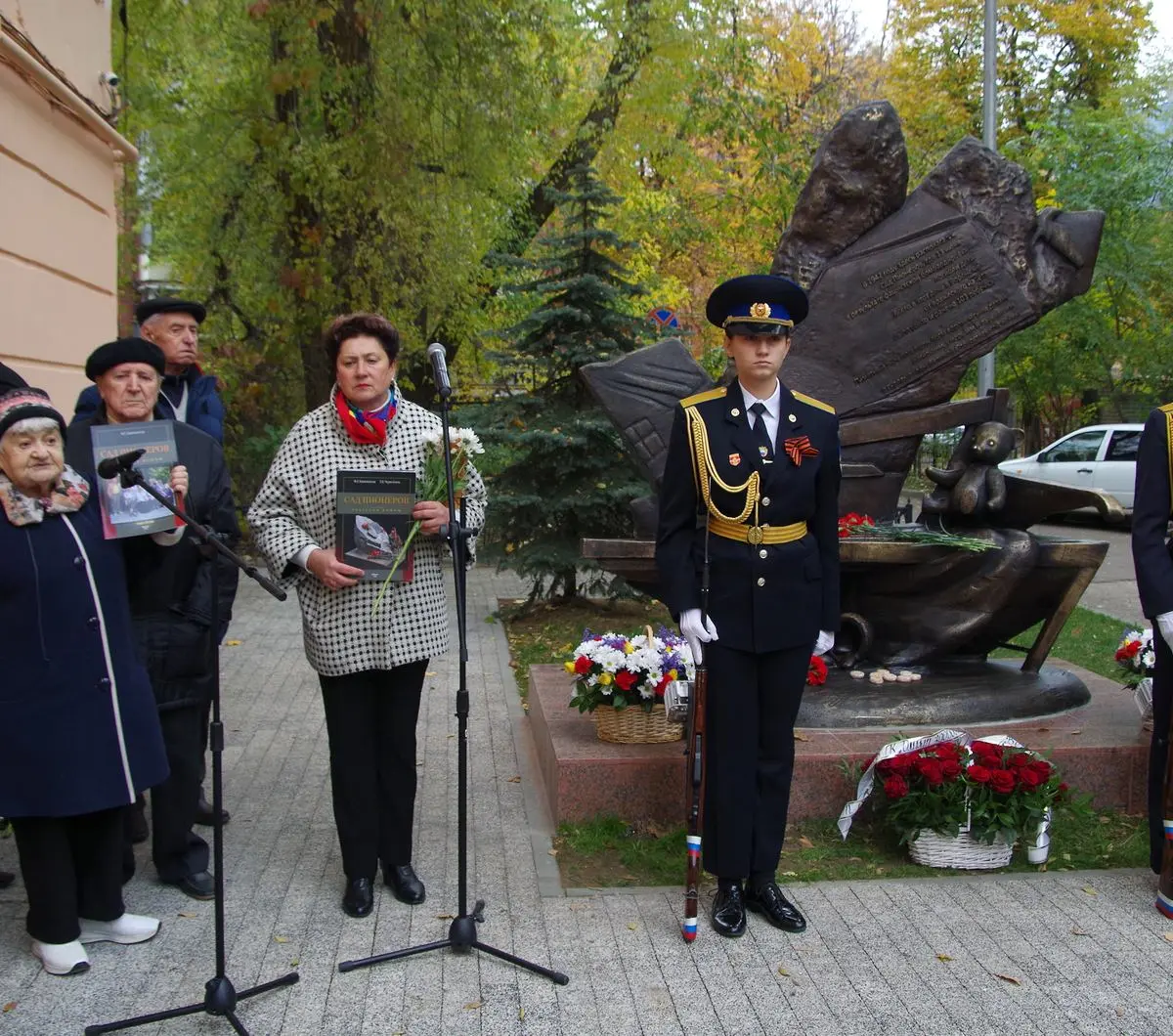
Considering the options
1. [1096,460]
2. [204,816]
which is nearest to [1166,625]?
[204,816]

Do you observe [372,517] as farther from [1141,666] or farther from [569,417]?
[569,417]

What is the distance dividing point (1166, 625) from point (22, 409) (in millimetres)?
3594

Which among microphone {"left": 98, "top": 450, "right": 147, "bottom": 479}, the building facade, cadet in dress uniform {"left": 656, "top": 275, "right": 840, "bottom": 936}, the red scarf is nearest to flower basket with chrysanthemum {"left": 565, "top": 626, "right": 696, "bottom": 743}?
cadet in dress uniform {"left": 656, "top": 275, "right": 840, "bottom": 936}

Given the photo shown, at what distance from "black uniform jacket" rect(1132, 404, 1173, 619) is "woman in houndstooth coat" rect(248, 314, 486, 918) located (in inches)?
87.6

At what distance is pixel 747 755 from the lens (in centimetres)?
404

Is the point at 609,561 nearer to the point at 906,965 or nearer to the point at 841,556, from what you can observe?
the point at 841,556

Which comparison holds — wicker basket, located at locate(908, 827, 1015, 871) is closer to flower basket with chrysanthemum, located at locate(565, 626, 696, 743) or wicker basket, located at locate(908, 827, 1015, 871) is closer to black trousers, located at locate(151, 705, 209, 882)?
flower basket with chrysanthemum, located at locate(565, 626, 696, 743)

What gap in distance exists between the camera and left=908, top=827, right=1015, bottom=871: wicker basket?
4539mm

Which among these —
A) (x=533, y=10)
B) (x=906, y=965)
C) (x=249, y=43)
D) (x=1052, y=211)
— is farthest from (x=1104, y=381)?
(x=906, y=965)

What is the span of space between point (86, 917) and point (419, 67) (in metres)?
9.40

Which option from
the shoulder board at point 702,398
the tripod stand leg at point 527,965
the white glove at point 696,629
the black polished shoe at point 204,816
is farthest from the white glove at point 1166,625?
the black polished shoe at point 204,816

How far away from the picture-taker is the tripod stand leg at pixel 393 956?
3686 millimetres

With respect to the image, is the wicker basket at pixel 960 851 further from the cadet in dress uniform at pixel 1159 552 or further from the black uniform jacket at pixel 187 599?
the black uniform jacket at pixel 187 599

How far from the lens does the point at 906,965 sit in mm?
3773
